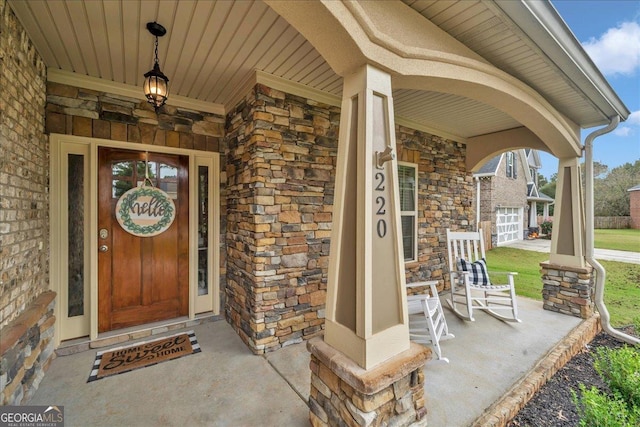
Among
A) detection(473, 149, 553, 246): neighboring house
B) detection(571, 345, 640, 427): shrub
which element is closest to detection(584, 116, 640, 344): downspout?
detection(571, 345, 640, 427): shrub

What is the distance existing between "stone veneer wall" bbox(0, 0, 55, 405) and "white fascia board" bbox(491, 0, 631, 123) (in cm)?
311

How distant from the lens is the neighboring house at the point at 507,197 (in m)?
9.94

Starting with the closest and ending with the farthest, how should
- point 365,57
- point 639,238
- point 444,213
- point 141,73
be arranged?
point 365,57, point 141,73, point 444,213, point 639,238

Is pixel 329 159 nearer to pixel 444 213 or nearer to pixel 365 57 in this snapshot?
pixel 365 57

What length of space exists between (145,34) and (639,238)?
46.4 feet

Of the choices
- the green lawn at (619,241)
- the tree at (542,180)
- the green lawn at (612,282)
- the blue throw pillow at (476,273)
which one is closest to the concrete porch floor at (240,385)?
the blue throw pillow at (476,273)

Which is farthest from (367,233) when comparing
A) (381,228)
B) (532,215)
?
(532,215)

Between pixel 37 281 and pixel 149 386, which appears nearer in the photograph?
pixel 149 386

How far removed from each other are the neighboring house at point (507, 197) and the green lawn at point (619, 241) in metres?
2.58

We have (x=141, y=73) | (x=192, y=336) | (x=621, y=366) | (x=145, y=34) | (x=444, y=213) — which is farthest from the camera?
(x=444, y=213)

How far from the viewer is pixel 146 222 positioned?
284 centimetres

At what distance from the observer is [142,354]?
2.47 metres

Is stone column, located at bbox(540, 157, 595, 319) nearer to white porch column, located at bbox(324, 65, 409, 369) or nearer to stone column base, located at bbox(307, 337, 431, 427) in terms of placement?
stone column base, located at bbox(307, 337, 431, 427)

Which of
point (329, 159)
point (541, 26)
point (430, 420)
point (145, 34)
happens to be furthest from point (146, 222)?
point (541, 26)
